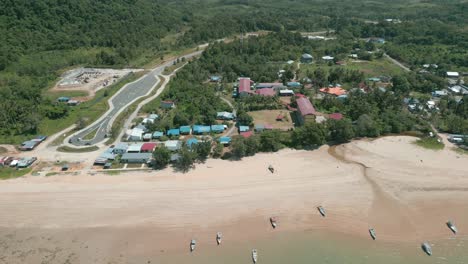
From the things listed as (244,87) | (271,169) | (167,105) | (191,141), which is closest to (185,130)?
(191,141)

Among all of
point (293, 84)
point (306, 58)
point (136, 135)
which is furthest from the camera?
point (306, 58)

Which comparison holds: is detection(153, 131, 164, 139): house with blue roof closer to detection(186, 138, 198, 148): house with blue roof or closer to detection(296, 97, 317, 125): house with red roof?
detection(186, 138, 198, 148): house with blue roof

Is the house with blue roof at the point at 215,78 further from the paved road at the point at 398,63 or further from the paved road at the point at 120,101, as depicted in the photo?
the paved road at the point at 398,63

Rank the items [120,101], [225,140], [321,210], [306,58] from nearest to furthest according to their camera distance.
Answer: [321,210]
[225,140]
[120,101]
[306,58]

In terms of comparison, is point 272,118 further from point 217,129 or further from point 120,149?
point 120,149

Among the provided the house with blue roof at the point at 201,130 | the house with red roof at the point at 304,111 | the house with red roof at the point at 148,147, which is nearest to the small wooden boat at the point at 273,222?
the house with red roof at the point at 148,147

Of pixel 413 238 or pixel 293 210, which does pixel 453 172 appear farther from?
pixel 293 210

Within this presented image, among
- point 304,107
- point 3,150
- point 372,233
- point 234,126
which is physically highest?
point 3,150

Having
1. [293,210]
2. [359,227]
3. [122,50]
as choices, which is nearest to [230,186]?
[293,210]
